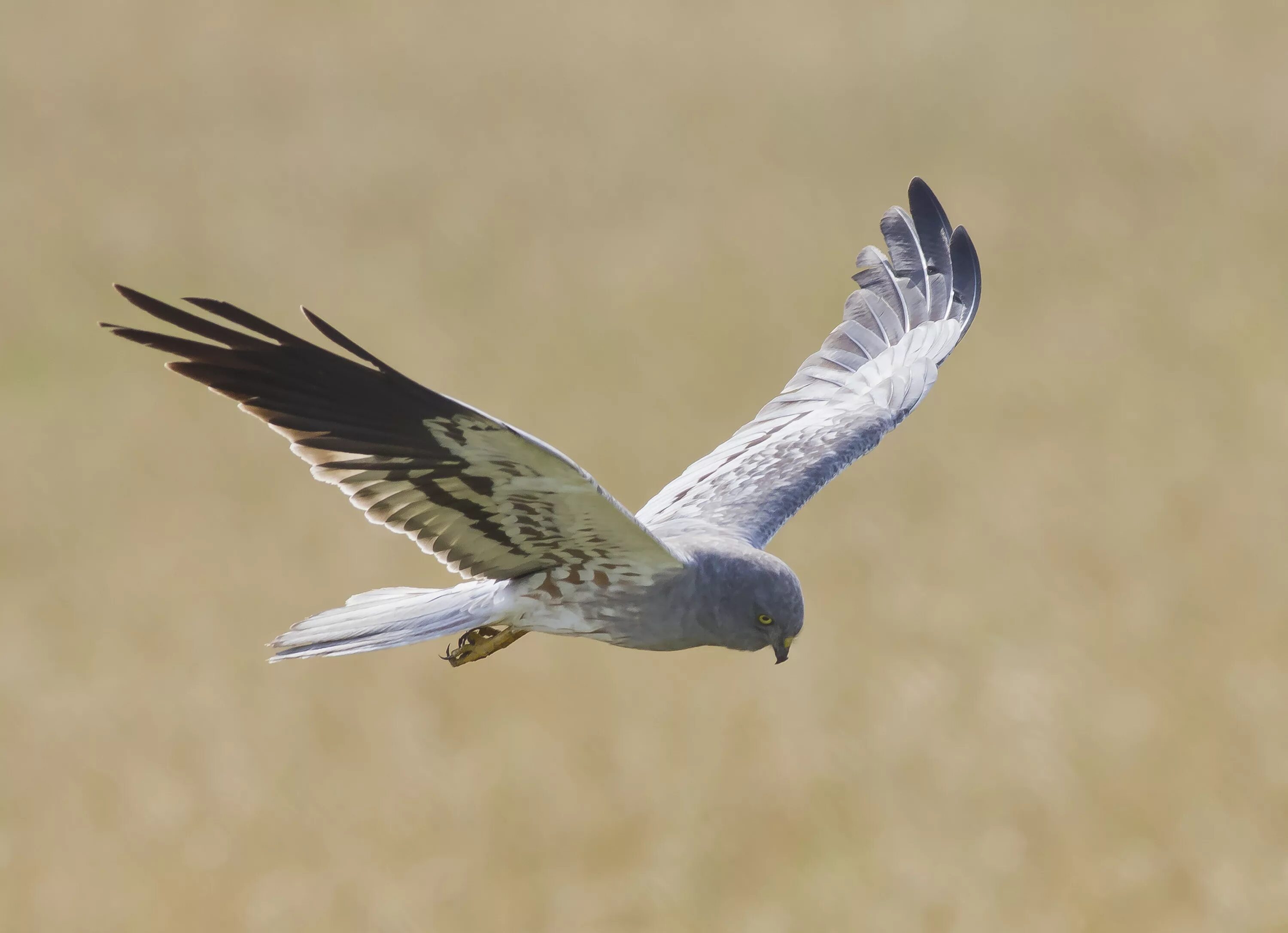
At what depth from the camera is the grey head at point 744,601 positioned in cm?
422

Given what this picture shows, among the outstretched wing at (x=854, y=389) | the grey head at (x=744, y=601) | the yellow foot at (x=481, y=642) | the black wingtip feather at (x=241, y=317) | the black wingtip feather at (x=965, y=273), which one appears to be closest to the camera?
the black wingtip feather at (x=241, y=317)

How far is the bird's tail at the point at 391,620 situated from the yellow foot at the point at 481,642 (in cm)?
12

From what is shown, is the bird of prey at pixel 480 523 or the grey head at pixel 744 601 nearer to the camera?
the bird of prey at pixel 480 523

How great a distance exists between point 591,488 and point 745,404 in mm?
10898

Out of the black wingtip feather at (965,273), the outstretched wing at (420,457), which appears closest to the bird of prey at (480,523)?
the outstretched wing at (420,457)

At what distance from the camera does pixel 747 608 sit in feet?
13.9

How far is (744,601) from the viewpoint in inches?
166

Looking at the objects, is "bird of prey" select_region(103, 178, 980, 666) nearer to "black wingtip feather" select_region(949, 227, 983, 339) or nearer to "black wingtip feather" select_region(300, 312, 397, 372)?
"black wingtip feather" select_region(300, 312, 397, 372)

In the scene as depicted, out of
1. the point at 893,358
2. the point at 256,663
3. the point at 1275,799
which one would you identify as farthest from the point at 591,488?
the point at 1275,799

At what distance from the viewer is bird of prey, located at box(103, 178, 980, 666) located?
376cm

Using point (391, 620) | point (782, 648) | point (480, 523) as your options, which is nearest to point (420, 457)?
point (480, 523)

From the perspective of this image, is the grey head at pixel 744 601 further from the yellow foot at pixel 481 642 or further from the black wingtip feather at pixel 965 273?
the black wingtip feather at pixel 965 273

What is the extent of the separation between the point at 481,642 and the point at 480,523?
516 mm

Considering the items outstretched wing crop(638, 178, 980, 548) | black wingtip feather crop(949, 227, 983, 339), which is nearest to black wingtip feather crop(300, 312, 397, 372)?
outstretched wing crop(638, 178, 980, 548)
